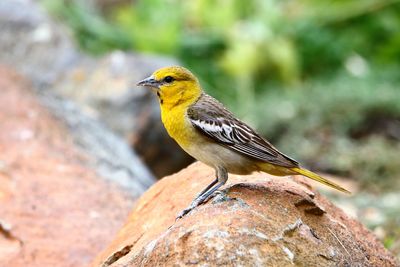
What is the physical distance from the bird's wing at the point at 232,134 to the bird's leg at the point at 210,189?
0.16 meters

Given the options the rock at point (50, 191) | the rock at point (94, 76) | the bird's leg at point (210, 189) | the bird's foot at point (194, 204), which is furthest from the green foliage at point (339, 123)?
the bird's foot at point (194, 204)

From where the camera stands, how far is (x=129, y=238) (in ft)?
16.0

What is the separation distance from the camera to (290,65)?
40.4 feet

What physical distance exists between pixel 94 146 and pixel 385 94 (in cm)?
522

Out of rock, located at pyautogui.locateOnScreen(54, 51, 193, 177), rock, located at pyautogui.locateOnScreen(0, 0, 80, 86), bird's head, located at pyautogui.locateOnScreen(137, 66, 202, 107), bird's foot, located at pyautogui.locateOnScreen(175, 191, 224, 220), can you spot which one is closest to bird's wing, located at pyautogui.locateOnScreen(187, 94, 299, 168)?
bird's head, located at pyautogui.locateOnScreen(137, 66, 202, 107)

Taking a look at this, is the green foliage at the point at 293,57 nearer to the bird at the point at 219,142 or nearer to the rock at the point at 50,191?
the rock at the point at 50,191

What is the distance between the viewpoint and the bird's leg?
446 cm

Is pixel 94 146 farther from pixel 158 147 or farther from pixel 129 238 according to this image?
pixel 129 238

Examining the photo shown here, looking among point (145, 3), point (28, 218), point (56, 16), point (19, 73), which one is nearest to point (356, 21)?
point (145, 3)

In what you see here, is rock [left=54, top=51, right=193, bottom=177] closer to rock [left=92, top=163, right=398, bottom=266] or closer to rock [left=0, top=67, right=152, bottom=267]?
rock [left=0, top=67, right=152, bottom=267]

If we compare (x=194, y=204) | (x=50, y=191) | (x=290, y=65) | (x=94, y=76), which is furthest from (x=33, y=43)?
(x=194, y=204)

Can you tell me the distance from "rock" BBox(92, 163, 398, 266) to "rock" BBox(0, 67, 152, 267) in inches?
24.9

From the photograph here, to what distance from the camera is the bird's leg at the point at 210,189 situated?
14.6 ft

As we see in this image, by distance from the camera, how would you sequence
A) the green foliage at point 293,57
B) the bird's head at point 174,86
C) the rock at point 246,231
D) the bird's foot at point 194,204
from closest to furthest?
the rock at point 246,231 < the bird's foot at point 194,204 < the bird's head at point 174,86 < the green foliage at point 293,57
